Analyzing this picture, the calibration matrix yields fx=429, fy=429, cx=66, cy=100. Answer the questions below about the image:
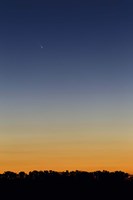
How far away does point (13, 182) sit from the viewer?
175375 millimetres

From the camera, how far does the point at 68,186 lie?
170m

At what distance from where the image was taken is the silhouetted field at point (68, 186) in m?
154

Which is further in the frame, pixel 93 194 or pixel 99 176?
pixel 99 176

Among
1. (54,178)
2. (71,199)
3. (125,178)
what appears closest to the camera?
(71,199)

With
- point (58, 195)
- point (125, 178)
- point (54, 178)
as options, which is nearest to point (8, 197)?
point (58, 195)

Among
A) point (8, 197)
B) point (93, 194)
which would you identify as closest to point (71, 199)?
point (93, 194)

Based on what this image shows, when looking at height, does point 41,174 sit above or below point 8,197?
above

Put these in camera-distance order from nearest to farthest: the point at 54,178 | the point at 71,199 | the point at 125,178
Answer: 1. the point at 71,199
2. the point at 125,178
3. the point at 54,178

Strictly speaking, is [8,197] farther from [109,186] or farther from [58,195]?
[109,186]

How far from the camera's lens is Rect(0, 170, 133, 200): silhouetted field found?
504 feet

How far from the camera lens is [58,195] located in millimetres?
159500

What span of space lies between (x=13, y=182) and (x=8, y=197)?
62.6 feet

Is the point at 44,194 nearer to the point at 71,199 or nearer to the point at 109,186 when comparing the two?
the point at 71,199

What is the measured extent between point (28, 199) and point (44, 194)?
9499mm
